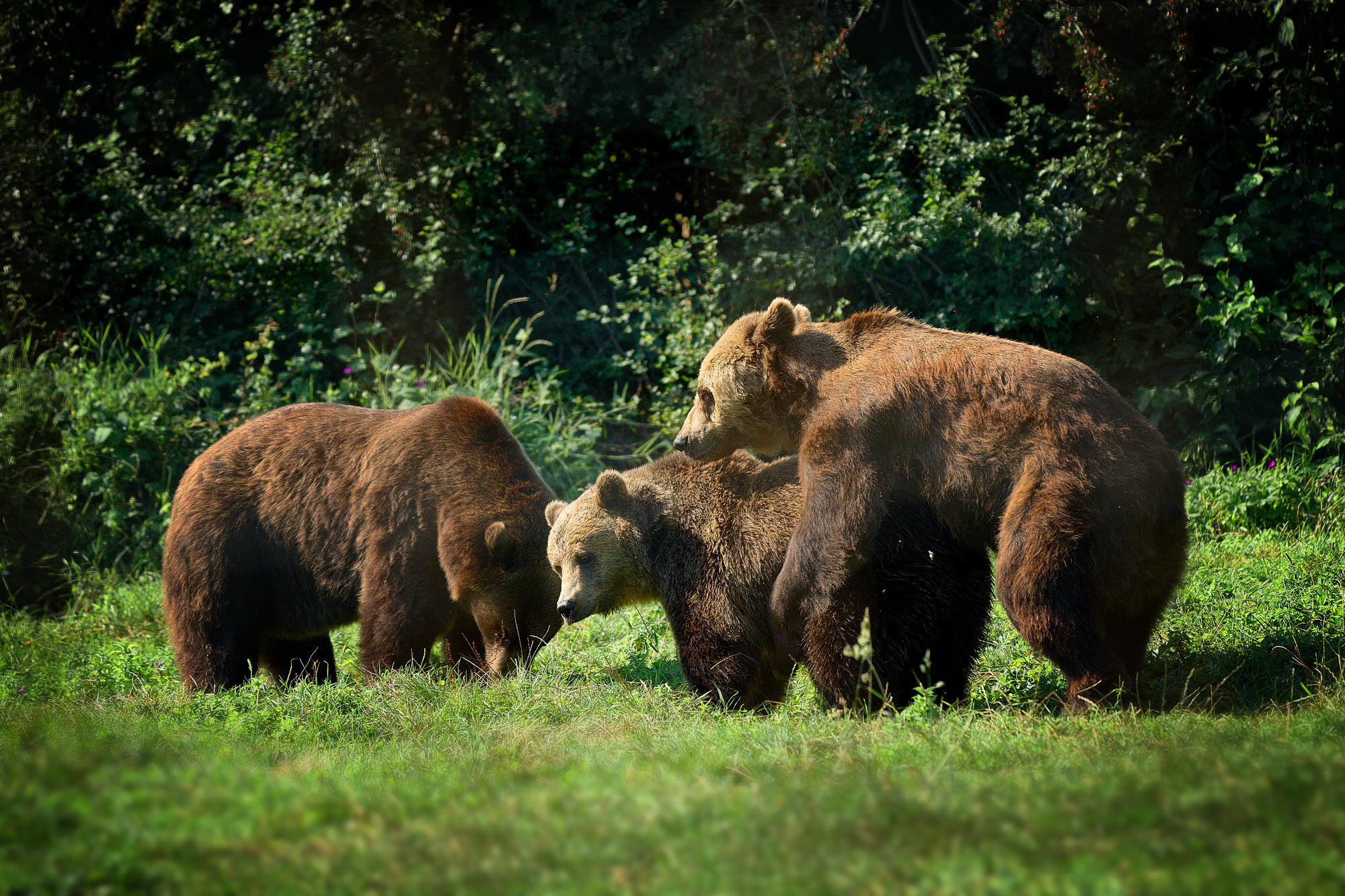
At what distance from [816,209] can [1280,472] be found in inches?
175

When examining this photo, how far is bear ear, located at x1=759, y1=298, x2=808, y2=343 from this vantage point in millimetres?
5355

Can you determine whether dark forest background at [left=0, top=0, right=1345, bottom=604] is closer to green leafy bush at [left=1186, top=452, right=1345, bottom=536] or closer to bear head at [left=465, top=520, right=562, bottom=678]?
green leafy bush at [left=1186, top=452, right=1345, bottom=536]

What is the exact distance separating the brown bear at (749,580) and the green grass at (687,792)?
29 cm

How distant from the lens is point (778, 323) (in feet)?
17.7

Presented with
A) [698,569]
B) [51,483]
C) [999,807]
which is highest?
[999,807]

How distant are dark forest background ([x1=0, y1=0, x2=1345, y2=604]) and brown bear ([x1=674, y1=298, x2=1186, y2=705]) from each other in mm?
4462

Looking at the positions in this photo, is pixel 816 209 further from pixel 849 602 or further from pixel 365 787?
pixel 365 787

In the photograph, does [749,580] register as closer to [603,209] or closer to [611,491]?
[611,491]

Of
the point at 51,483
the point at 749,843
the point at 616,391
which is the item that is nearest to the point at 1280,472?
the point at 616,391

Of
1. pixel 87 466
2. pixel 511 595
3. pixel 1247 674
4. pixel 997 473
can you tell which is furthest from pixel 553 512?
pixel 87 466

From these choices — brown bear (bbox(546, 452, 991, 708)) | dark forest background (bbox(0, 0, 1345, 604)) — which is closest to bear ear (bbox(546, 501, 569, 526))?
brown bear (bbox(546, 452, 991, 708))

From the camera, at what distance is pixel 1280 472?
8047 mm

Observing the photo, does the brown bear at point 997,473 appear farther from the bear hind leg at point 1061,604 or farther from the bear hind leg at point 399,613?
the bear hind leg at point 399,613

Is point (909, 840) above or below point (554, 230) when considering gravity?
below
